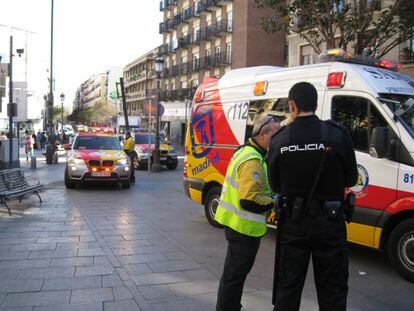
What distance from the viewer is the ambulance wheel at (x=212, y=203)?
8.31 metres

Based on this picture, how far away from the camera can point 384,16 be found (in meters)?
13.3

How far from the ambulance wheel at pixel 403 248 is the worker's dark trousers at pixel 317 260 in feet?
8.49

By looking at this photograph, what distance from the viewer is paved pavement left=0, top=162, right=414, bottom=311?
4680mm

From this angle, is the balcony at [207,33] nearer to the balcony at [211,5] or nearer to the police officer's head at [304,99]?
the balcony at [211,5]

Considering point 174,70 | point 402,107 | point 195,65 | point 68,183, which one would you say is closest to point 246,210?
point 402,107

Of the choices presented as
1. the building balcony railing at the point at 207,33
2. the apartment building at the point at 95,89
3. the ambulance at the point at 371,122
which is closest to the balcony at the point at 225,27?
the building balcony railing at the point at 207,33

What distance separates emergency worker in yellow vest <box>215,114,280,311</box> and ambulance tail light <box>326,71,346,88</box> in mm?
2626

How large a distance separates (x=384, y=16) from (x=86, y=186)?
33.4 feet

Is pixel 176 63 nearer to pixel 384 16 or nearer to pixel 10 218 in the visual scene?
pixel 384 16

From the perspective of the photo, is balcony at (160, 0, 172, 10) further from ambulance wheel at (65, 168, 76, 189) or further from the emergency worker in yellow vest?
the emergency worker in yellow vest

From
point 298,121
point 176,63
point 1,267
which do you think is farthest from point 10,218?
point 176,63

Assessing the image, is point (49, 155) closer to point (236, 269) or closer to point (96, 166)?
point (96, 166)

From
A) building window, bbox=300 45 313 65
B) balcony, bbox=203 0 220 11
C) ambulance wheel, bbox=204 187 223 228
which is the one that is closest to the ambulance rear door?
ambulance wheel, bbox=204 187 223 228

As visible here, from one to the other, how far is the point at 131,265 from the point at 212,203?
2.82m
